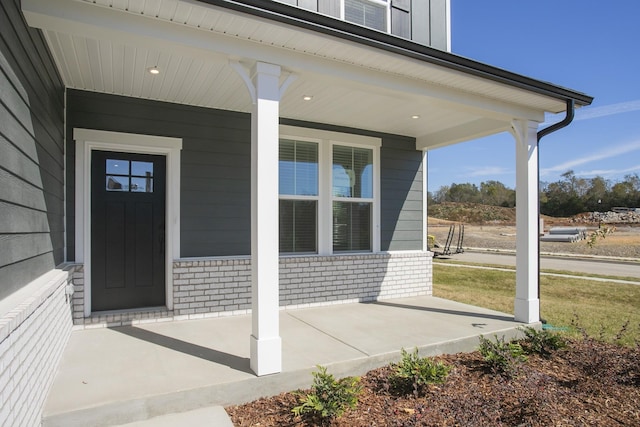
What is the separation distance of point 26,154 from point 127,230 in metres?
2.17

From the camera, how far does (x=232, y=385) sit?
284 cm

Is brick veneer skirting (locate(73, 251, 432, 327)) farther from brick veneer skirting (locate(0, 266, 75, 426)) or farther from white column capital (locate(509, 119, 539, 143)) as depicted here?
white column capital (locate(509, 119, 539, 143))

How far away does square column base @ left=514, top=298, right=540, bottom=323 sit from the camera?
4.72 meters

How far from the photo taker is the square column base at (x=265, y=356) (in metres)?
2.98

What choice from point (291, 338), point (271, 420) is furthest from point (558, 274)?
point (271, 420)

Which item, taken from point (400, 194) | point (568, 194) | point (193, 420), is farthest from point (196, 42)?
point (568, 194)

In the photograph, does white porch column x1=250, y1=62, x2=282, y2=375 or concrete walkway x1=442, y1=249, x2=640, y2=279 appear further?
concrete walkway x1=442, y1=249, x2=640, y2=279

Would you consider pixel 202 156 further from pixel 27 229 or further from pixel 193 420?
pixel 193 420

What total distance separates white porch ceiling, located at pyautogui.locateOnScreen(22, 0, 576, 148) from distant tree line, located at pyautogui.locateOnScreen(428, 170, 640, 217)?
3721cm

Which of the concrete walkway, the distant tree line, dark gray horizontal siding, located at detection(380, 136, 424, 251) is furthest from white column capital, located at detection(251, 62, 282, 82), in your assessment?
the distant tree line

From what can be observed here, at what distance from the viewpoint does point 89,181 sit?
432 cm

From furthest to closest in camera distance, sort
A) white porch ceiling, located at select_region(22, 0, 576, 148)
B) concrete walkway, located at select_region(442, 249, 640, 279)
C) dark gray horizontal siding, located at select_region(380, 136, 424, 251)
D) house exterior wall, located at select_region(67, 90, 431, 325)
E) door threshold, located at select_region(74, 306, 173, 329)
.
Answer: concrete walkway, located at select_region(442, 249, 640, 279)
dark gray horizontal siding, located at select_region(380, 136, 424, 251)
house exterior wall, located at select_region(67, 90, 431, 325)
door threshold, located at select_region(74, 306, 173, 329)
white porch ceiling, located at select_region(22, 0, 576, 148)

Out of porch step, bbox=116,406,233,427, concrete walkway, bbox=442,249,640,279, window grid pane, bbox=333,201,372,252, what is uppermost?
window grid pane, bbox=333,201,372,252

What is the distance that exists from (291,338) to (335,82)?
2.50m
